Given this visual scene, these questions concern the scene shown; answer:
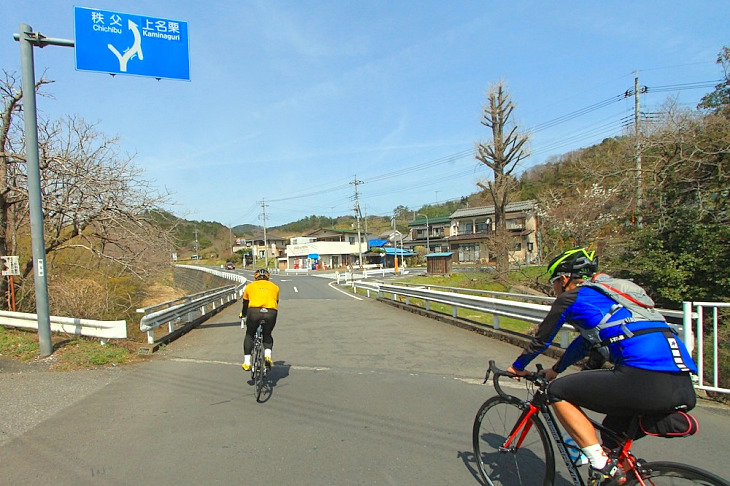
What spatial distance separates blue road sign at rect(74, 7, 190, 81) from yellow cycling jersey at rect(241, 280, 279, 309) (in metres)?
4.44

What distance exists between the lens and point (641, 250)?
13.7 m

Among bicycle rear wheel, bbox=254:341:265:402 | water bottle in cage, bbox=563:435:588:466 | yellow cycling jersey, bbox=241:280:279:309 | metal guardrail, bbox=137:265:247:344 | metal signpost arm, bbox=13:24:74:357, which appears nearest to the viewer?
water bottle in cage, bbox=563:435:588:466

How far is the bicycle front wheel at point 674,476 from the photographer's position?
7.26ft

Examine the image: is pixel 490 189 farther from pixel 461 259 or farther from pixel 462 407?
pixel 461 259

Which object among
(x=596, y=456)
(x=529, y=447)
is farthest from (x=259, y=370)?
(x=596, y=456)

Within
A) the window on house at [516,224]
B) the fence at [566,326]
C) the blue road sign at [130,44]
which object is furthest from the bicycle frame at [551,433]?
the window on house at [516,224]

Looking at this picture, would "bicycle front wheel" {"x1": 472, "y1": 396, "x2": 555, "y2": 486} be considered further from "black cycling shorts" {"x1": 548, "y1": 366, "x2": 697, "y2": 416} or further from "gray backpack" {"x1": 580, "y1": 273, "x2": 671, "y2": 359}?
"gray backpack" {"x1": 580, "y1": 273, "x2": 671, "y2": 359}

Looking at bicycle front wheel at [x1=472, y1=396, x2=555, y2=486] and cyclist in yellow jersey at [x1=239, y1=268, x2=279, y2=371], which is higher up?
cyclist in yellow jersey at [x1=239, y1=268, x2=279, y2=371]

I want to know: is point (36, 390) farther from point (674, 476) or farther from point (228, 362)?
point (674, 476)

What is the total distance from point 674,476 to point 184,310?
11912 mm

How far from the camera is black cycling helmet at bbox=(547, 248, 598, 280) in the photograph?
2922 mm

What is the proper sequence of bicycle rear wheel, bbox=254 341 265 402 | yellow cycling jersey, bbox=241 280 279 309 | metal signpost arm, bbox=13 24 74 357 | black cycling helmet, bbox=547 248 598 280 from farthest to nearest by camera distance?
metal signpost arm, bbox=13 24 74 357, yellow cycling jersey, bbox=241 280 279 309, bicycle rear wheel, bbox=254 341 265 402, black cycling helmet, bbox=547 248 598 280

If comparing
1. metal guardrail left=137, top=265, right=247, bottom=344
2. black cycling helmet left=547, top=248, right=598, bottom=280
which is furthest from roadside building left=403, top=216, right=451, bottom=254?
black cycling helmet left=547, top=248, right=598, bottom=280

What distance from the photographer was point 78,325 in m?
9.05
